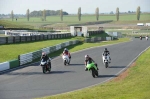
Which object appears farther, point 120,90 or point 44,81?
point 44,81

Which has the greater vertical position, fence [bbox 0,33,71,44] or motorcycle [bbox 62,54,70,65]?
fence [bbox 0,33,71,44]

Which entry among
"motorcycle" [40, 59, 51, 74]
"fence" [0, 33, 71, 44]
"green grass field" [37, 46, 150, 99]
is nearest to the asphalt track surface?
"motorcycle" [40, 59, 51, 74]

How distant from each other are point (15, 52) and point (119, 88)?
21.0m

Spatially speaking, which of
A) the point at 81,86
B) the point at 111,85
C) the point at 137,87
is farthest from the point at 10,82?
the point at 137,87

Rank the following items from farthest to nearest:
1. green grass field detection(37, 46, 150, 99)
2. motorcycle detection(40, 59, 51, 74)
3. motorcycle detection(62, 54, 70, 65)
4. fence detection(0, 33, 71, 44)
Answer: fence detection(0, 33, 71, 44)
motorcycle detection(62, 54, 70, 65)
motorcycle detection(40, 59, 51, 74)
green grass field detection(37, 46, 150, 99)

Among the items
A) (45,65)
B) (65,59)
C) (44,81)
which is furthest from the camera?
(65,59)

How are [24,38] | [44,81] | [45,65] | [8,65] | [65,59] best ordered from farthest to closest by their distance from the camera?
[24,38] → [65,59] → [8,65] → [45,65] → [44,81]

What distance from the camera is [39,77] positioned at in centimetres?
2164

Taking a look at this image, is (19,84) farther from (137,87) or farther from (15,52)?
(15,52)

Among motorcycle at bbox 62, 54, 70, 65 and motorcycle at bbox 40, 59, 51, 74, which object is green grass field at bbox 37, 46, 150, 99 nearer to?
motorcycle at bbox 40, 59, 51, 74

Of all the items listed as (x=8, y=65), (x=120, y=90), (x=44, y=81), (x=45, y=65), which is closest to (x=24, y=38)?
(x=8, y=65)

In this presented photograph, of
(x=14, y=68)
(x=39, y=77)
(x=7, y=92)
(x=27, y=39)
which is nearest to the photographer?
(x=7, y=92)

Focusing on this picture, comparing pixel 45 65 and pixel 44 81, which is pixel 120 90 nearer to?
pixel 44 81

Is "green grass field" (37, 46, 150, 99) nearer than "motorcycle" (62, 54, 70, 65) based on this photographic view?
Yes
